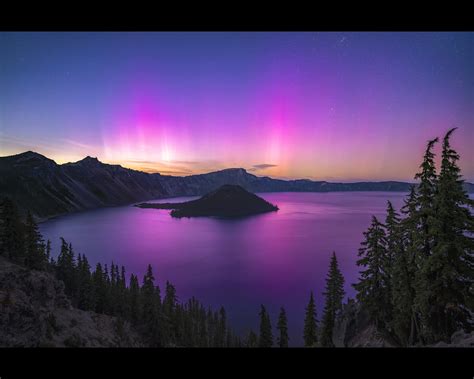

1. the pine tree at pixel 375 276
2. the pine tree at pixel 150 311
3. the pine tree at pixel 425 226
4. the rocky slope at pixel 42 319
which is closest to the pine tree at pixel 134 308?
the pine tree at pixel 150 311

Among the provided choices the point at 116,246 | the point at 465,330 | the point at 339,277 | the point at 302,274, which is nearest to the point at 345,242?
the point at 302,274

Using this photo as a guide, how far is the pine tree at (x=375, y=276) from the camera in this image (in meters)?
15.1

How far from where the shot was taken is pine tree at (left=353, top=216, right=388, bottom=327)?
1510 cm

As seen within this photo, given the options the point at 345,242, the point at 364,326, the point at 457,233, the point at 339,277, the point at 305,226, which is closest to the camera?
the point at 457,233

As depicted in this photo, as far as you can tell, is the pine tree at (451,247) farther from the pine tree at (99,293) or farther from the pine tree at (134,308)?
the pine tree at (99,293)

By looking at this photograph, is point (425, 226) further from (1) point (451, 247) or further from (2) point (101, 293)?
(2) point (101, 293)

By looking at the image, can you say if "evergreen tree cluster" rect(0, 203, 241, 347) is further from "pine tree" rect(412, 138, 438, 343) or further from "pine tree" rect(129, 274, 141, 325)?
"pine tree" rect(412, 138, 438, 343)

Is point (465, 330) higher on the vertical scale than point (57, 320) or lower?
higher

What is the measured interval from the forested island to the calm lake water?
31703 millimetres

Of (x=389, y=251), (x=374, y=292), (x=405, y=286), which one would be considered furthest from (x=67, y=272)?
(x=405, y=286)
